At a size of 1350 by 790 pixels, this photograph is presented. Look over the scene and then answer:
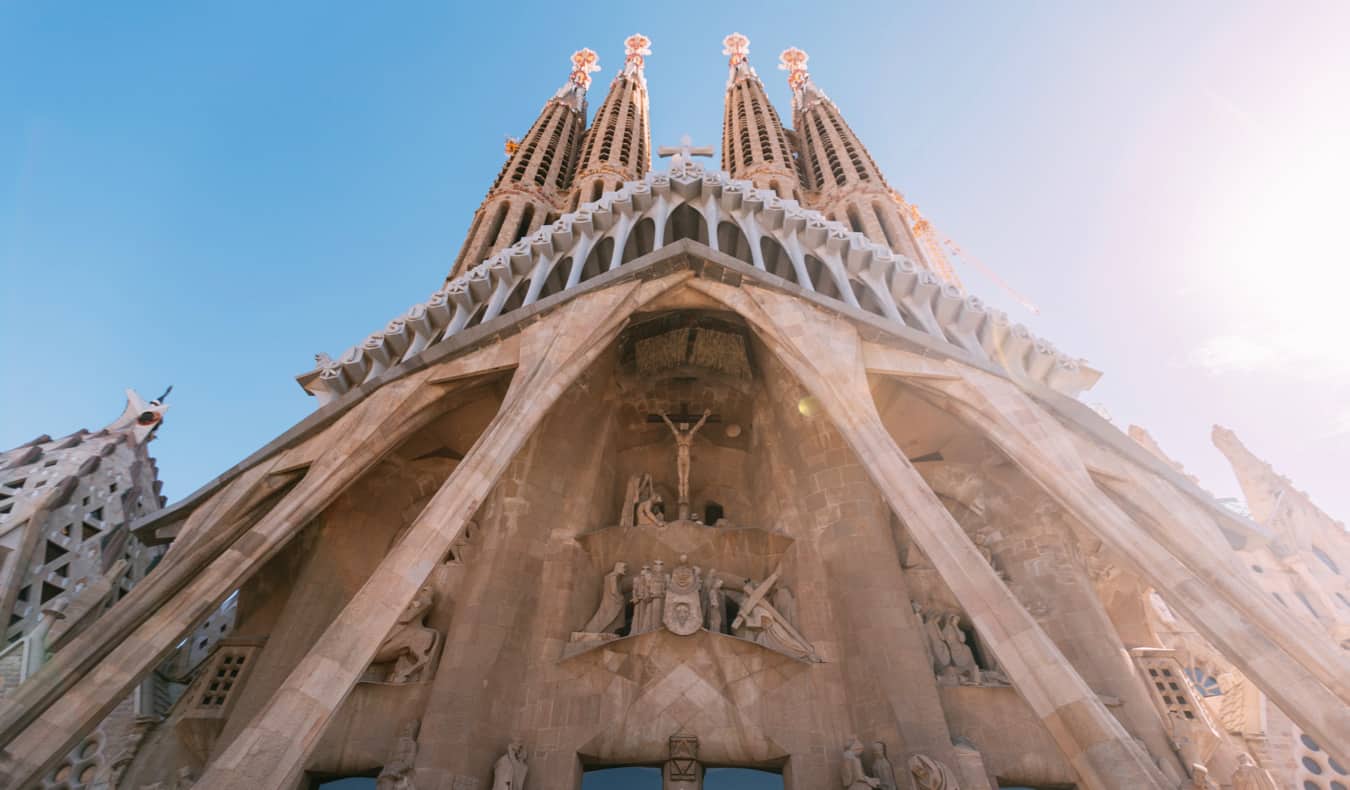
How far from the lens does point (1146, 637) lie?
415 inches

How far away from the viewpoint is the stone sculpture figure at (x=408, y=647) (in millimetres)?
9742

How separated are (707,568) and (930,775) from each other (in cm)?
441

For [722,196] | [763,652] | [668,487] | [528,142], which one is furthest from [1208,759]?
[528,142]

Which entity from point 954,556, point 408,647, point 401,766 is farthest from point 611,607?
point 954,556

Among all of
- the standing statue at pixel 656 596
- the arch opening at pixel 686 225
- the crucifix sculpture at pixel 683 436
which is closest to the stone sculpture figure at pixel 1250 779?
the standing statue at pixel 656 596

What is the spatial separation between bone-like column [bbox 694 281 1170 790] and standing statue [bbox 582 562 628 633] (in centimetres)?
426

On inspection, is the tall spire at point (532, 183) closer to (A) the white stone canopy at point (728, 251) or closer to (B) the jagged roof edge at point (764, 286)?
(A) the white stone canopy at point (728, 251)

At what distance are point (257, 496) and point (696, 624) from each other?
651 cm

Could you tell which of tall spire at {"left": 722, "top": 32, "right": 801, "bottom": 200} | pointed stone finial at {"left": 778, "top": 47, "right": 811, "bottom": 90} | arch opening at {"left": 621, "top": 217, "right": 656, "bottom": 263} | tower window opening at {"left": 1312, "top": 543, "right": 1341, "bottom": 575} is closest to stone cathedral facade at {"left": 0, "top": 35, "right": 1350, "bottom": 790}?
arch opening at {"left": 621, "top": 217, "right": 656, "bottom": 263}

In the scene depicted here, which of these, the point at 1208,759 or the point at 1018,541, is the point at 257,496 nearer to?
the point at 1018,541

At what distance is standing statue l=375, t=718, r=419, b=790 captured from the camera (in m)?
8.16

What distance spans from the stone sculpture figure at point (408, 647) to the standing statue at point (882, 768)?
6.04 metres

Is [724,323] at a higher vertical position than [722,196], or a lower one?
lower

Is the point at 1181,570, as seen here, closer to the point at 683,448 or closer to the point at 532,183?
the point at 683,448
